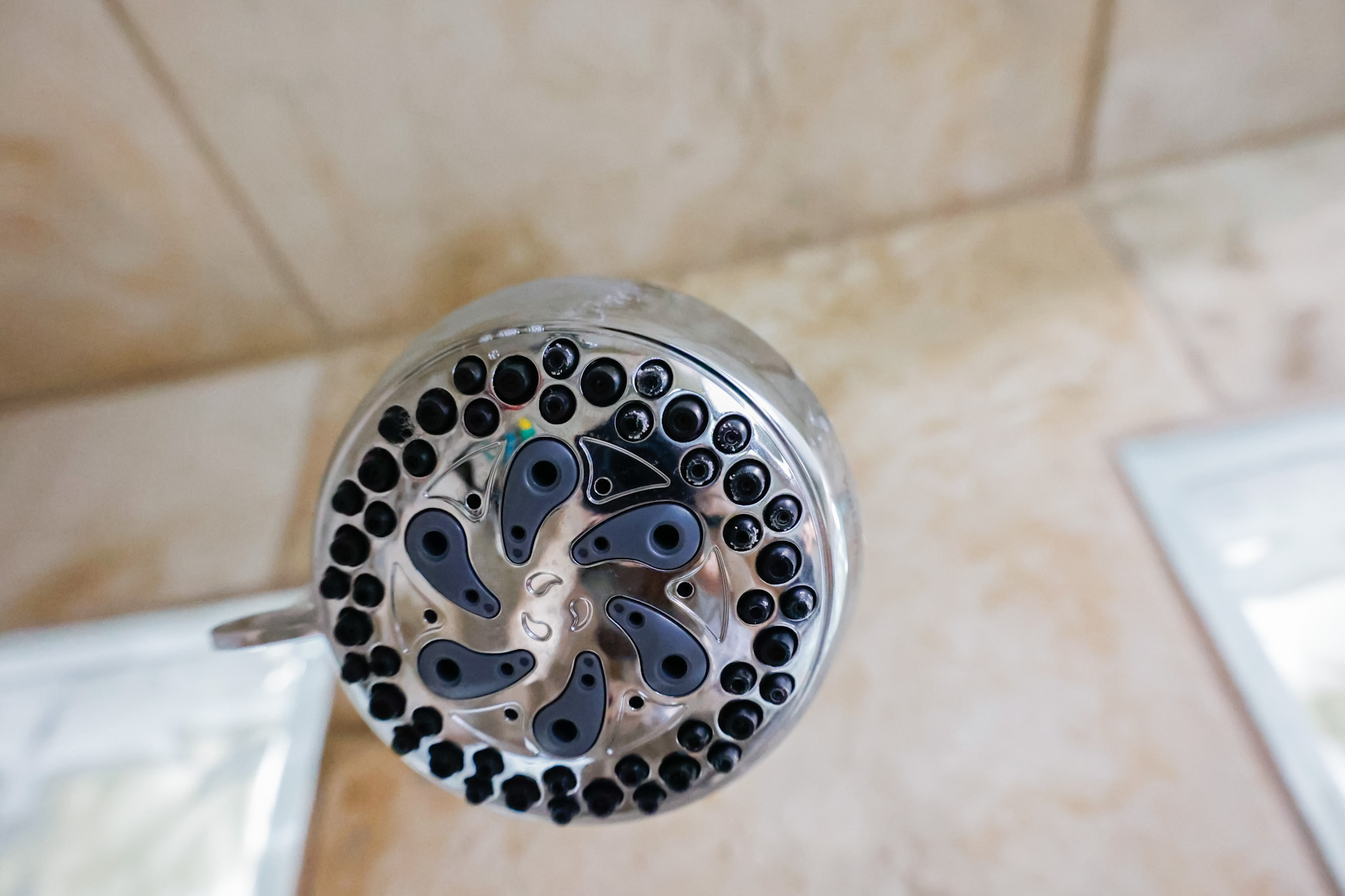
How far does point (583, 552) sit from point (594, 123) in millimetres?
322

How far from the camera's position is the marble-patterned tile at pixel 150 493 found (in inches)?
18.8

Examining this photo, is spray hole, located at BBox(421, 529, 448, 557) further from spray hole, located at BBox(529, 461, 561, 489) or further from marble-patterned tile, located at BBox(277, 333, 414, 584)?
marble-patterned tile, located at BBox(277, 333, 414, 584)

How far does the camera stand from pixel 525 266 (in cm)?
54

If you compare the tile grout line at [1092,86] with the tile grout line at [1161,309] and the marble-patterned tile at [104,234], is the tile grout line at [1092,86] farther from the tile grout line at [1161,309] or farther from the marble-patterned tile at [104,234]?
the marble-patterned tile at [104,234]

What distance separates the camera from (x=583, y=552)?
256 mm

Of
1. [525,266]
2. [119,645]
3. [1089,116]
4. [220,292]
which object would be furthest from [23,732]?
[1089,116]

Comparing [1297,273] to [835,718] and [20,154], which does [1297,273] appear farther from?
[20,154]

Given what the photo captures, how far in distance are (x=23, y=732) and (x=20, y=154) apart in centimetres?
31

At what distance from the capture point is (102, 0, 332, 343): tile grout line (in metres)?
0.44

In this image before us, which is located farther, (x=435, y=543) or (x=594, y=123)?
(x=594, y=123)

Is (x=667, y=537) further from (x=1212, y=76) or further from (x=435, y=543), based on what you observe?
(x=1212, y=76)

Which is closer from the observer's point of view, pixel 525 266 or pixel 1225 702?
pixel 1225 702

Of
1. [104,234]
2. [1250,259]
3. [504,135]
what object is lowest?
[104,234]

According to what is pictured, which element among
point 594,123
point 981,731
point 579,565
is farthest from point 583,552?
point 594,123
